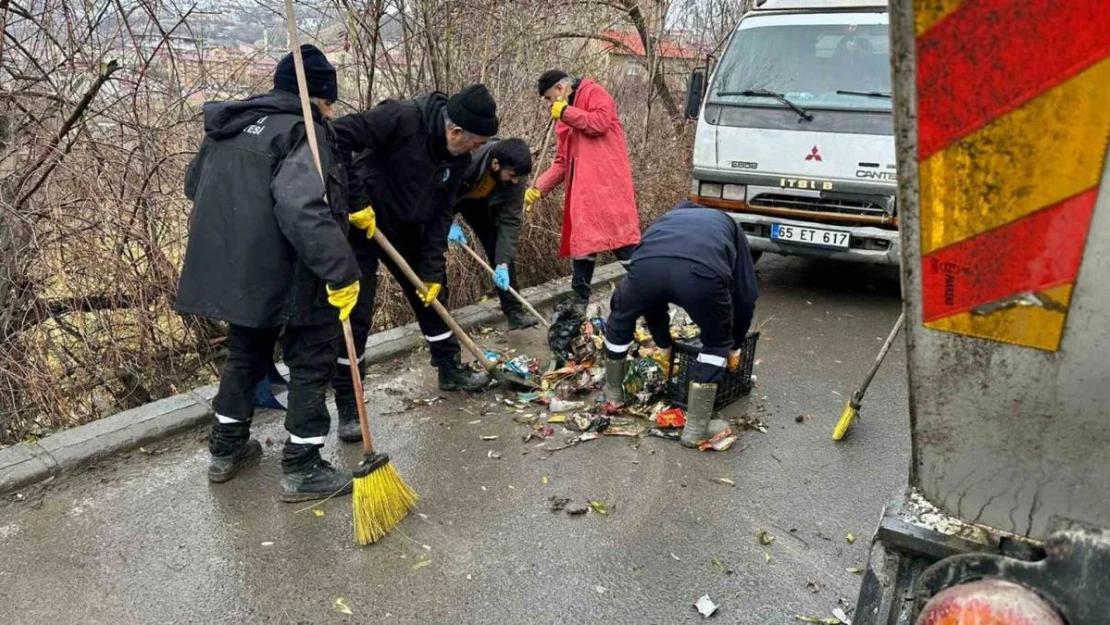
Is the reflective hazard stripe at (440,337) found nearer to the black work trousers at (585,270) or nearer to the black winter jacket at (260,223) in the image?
the black winter jacket at (260,223)

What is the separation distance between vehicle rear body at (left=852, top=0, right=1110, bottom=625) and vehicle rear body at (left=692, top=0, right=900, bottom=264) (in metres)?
4.95

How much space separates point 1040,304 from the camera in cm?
107

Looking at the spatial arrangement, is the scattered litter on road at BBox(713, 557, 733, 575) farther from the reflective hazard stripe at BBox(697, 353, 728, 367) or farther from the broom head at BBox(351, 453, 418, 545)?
the broom head at BBox(351, 453, 418, 545)

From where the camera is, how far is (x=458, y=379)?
4609mm

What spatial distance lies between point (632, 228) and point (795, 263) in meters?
2.91

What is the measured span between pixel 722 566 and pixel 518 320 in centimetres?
308

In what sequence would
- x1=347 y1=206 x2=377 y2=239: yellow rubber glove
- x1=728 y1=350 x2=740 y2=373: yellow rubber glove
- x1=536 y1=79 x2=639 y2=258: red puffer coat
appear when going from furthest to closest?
x1=536 y1=79 x2=639 y2=258: red puffer coat < x1=728 y1=350 x2=740 y2=373: yellow rubber glove < x1=347 y1=206 x2=377 y2=239: yellow rubber glove

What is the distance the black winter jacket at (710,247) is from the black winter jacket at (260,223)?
59.7 inches

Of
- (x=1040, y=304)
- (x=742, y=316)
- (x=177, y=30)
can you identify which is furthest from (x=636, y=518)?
(x=177, y=30)

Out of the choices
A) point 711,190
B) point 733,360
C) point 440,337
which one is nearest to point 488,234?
point 440,337

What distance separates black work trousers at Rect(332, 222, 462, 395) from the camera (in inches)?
157

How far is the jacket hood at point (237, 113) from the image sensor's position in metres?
3.08

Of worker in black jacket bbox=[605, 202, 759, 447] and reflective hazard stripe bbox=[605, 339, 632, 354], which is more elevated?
worker in black jacket bbox=[605, 202, 759, 447]

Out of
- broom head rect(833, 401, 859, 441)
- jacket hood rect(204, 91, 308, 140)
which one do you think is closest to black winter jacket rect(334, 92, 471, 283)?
jacket hood rect(204, 91, 308, 140)
